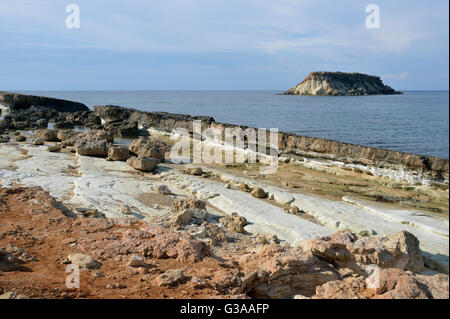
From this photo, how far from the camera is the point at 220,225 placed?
9.37 meters

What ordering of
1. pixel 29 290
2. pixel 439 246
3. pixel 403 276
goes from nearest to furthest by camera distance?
pixel 29 290 < pixel 403 276 < pixel 439 246

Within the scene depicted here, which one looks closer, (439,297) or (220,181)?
(439,297)

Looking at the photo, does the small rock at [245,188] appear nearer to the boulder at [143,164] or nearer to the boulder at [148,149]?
the boulder at [143,164]

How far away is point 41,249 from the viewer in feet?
20.1

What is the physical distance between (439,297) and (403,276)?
0.45 meters

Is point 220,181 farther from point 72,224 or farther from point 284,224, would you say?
point 72,224

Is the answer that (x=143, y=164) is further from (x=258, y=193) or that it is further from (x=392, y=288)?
(x=392, y=288)

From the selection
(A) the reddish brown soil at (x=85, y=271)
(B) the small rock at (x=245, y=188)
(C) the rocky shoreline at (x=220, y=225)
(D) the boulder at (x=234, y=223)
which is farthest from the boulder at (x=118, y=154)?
(D) the boulder at (x=234, y=223)

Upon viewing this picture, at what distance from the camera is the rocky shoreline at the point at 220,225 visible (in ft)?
16.1

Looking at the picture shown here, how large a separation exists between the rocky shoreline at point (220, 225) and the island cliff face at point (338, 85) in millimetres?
112913

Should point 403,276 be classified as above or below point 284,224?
above

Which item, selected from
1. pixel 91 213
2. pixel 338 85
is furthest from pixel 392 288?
pixel 338 85
